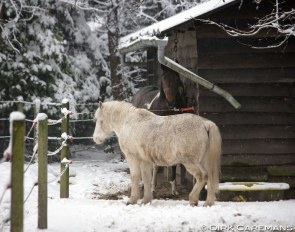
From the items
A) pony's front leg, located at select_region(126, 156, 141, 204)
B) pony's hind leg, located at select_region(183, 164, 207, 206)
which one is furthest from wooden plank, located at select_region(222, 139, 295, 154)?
pony's front leg, located at select_region(126, 156, 141, 204)

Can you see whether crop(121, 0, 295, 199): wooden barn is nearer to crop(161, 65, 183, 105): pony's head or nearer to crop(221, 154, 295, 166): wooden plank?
crop(221, 154, 295, 166): wooden plank

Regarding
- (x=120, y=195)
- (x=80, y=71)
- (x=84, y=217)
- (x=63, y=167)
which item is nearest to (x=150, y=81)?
(x=80, y=71)

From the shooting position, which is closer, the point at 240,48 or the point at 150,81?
the point at 240,48

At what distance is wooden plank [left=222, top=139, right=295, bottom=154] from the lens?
7977 millimetres

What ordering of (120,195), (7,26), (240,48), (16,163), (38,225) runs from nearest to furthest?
1. (16,163)
2. (38,225)
3. (240,48)
4. (120,195)
5. (7,26)

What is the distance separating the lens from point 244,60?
7.95m

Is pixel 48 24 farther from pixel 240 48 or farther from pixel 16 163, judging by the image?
pixel 16 163

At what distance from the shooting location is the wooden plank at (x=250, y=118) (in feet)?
26.1

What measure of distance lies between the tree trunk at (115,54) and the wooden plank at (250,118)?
6867 millimetres

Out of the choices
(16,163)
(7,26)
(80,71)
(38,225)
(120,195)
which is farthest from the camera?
(80,71)

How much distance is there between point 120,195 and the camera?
28.4 feet

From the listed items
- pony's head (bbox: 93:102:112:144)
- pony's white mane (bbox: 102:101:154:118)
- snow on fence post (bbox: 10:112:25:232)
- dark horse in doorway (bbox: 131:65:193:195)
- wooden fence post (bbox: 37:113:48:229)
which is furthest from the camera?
dark horse in doorway (bbox: 131:65:193:195)

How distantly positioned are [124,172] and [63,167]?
502 centimetres

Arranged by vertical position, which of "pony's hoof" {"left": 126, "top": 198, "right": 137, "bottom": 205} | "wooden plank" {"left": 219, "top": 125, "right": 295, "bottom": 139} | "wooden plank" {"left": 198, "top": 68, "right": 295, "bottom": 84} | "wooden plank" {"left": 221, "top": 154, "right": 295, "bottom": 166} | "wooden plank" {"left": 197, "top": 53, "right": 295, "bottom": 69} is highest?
"wooden plank" {"left": 197, "top": 53, "right": 295, "bottom": 69}
